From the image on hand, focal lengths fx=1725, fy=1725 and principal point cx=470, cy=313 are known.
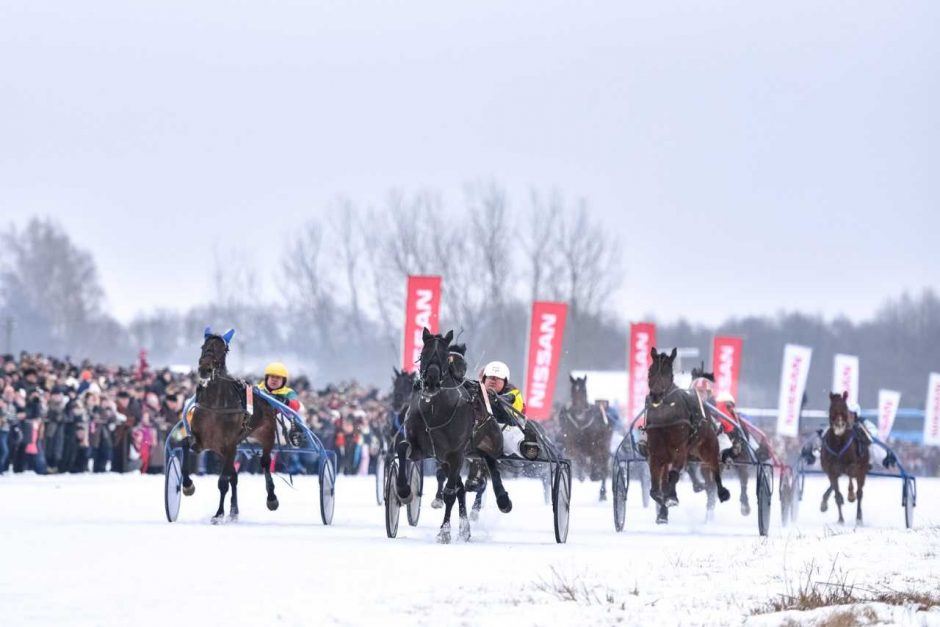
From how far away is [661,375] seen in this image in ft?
61.6

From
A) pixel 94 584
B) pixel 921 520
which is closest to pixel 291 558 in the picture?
pixel 94 584

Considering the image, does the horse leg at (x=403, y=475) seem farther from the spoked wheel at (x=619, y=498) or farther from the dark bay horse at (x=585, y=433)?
the dark bay horse at (x=585, y=433)

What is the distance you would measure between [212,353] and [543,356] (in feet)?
76.7

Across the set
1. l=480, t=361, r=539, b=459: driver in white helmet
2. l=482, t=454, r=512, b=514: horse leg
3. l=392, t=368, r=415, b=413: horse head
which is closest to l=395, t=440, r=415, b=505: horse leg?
l=482, t=454, r=512, b=514: horse leg

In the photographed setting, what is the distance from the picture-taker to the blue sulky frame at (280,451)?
1767 centimetres

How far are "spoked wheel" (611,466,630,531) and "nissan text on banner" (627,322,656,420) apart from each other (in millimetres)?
22349

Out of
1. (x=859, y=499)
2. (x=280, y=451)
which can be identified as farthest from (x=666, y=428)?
(x=859, y=499)

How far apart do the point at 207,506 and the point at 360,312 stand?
263 feet

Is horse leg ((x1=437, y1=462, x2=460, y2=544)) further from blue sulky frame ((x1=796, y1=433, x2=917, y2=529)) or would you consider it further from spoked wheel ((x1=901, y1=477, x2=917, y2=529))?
spoked wheel ((x1=901, y1=477, x2=917, y2=529))

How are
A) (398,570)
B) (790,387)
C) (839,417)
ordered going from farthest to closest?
1. (790,387)
2. (839,417)
3. (398,570)

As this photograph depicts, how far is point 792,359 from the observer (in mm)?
52531

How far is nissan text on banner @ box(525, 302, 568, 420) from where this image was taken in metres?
40.2

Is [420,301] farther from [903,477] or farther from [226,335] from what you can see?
[226,335]

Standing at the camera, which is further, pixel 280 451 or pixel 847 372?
pixel 847 372
